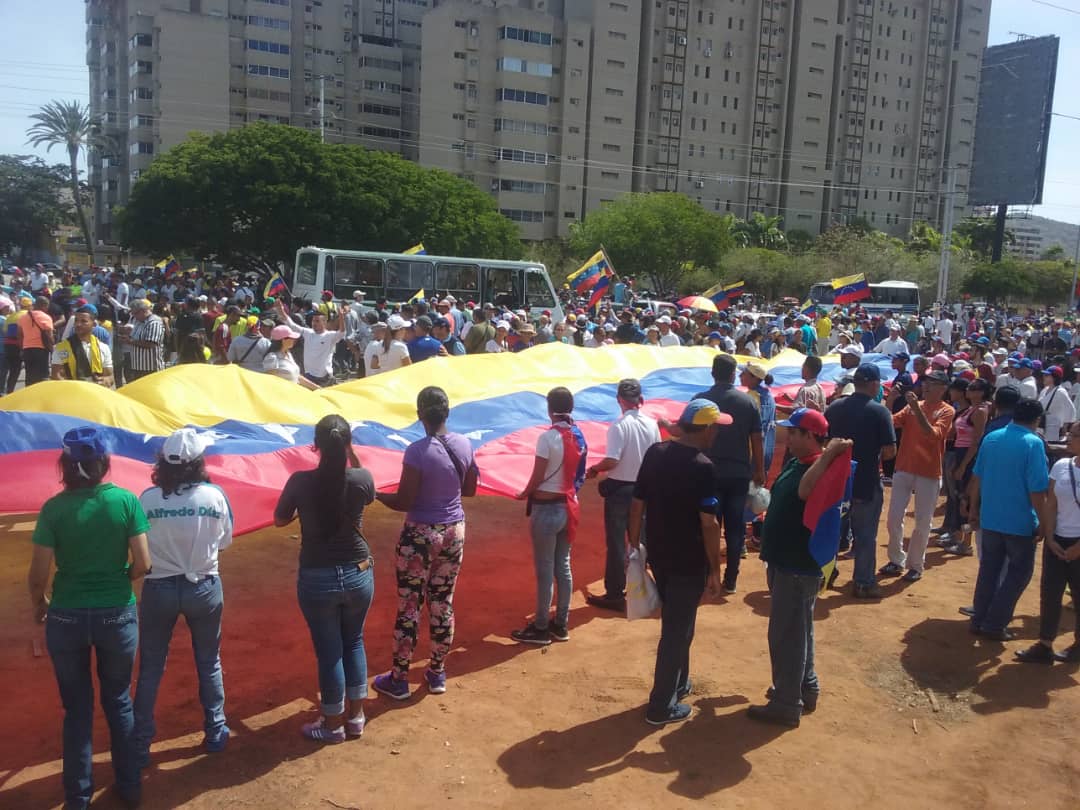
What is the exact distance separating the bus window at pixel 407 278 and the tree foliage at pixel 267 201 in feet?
58.0

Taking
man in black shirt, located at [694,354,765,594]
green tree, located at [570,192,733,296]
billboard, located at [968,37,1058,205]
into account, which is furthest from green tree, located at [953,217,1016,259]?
man in black shirt, located at [694,354,765,594]

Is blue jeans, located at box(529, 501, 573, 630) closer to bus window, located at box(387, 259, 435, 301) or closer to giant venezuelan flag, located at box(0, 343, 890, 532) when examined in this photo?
giant venezuelan flag, located at box(0, 343, 890, 532)

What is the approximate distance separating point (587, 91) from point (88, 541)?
77569mm

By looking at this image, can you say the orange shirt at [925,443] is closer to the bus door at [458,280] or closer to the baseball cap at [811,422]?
the baseball cap at [811,422]

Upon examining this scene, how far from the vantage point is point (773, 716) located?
518 cm

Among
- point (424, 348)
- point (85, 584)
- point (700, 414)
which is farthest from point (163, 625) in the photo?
point (424, 348)

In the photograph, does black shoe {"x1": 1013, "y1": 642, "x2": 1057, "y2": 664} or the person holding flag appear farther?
black shoe {"x1": 1013, "y1": 642, "x2": 1057, "y2": 664}

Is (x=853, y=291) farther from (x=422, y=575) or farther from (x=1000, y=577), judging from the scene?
(x=422, y=575)

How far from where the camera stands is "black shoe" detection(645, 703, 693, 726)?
5.12 m

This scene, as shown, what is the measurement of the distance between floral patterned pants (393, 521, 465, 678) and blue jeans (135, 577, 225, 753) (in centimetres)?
107

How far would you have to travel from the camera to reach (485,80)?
73.1 metres

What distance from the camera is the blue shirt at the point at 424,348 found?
10.6m

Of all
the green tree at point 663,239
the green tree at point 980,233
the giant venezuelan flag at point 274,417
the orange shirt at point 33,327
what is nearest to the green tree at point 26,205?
the green tree at point 663,239

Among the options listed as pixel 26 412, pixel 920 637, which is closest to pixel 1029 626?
pixel 920 637
